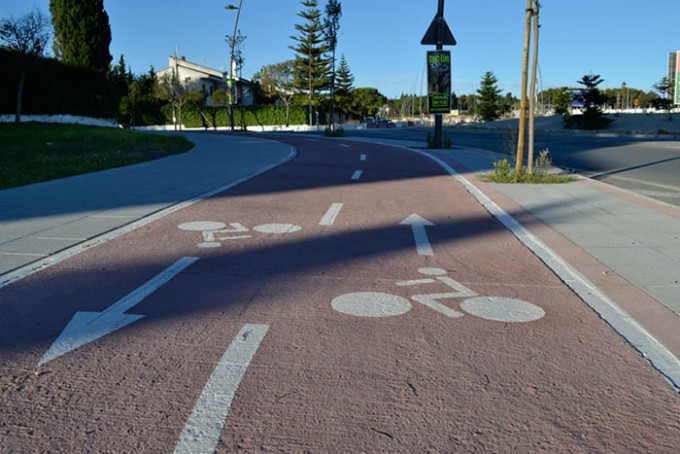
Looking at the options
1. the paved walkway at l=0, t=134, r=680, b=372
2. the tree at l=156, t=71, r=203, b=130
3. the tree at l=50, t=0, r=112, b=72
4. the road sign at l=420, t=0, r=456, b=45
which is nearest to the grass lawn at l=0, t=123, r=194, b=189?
the paved walkway at l=0, t=134, r=680, b=372

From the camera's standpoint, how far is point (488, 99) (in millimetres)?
96500

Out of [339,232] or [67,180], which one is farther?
[67,180]

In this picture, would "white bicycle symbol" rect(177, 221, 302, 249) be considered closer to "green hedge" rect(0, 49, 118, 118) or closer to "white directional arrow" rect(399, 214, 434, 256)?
"white directional arrow" rect(399, 214, 434, 256)

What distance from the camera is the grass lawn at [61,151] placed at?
1473 cm

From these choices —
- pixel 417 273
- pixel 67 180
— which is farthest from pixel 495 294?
pixel 67 180

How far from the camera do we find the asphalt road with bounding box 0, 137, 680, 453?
2.97 m

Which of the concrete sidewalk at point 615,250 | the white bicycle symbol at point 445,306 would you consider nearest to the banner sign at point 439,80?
the concrete sidewalk at point 615,250

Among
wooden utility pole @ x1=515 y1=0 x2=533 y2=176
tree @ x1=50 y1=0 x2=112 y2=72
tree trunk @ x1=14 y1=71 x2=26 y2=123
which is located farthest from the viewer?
tree @ x1=50 y1=0 x2=112 y2=72

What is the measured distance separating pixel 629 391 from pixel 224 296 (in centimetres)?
310

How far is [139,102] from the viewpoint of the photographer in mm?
66875

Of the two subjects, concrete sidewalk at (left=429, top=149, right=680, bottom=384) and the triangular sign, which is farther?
the triangular sign

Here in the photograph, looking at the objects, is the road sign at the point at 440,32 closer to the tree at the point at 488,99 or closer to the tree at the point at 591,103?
the tree at the point at 591,103

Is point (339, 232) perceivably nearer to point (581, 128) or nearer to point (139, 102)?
point (581, 128)

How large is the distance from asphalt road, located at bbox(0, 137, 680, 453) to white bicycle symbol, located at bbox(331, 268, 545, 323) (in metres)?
0.02
